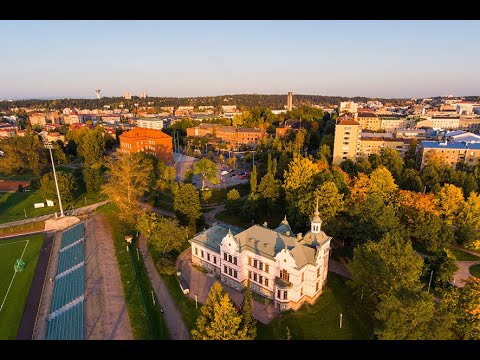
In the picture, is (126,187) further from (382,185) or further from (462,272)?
→ (462,272)

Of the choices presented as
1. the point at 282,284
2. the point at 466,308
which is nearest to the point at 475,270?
the point at 466,308

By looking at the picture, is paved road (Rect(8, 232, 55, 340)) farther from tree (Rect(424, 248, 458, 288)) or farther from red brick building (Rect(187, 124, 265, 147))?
red brick building (Rect(187, 124, 265, 147))

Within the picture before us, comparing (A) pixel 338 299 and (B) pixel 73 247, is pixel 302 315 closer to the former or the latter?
(A) pixel 338 299

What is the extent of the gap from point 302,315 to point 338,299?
4515mm

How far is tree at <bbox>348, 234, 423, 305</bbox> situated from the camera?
28147 millimetres

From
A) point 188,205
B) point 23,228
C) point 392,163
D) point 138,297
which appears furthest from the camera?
point 392,163

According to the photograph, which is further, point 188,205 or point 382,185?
point 382,185

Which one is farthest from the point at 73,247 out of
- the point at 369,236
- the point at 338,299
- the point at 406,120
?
the point at 406,120

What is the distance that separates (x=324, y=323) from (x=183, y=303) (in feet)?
44.4

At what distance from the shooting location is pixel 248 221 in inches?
2008

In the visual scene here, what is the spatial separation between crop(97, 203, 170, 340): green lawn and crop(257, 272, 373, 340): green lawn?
933 cm

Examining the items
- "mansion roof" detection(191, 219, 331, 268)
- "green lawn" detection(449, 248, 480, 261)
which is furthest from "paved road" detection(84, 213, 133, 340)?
"green lawn" detection(449, 248, 480, 261)

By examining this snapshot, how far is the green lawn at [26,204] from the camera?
180 feet

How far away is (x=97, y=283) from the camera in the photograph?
3538 centimetres
